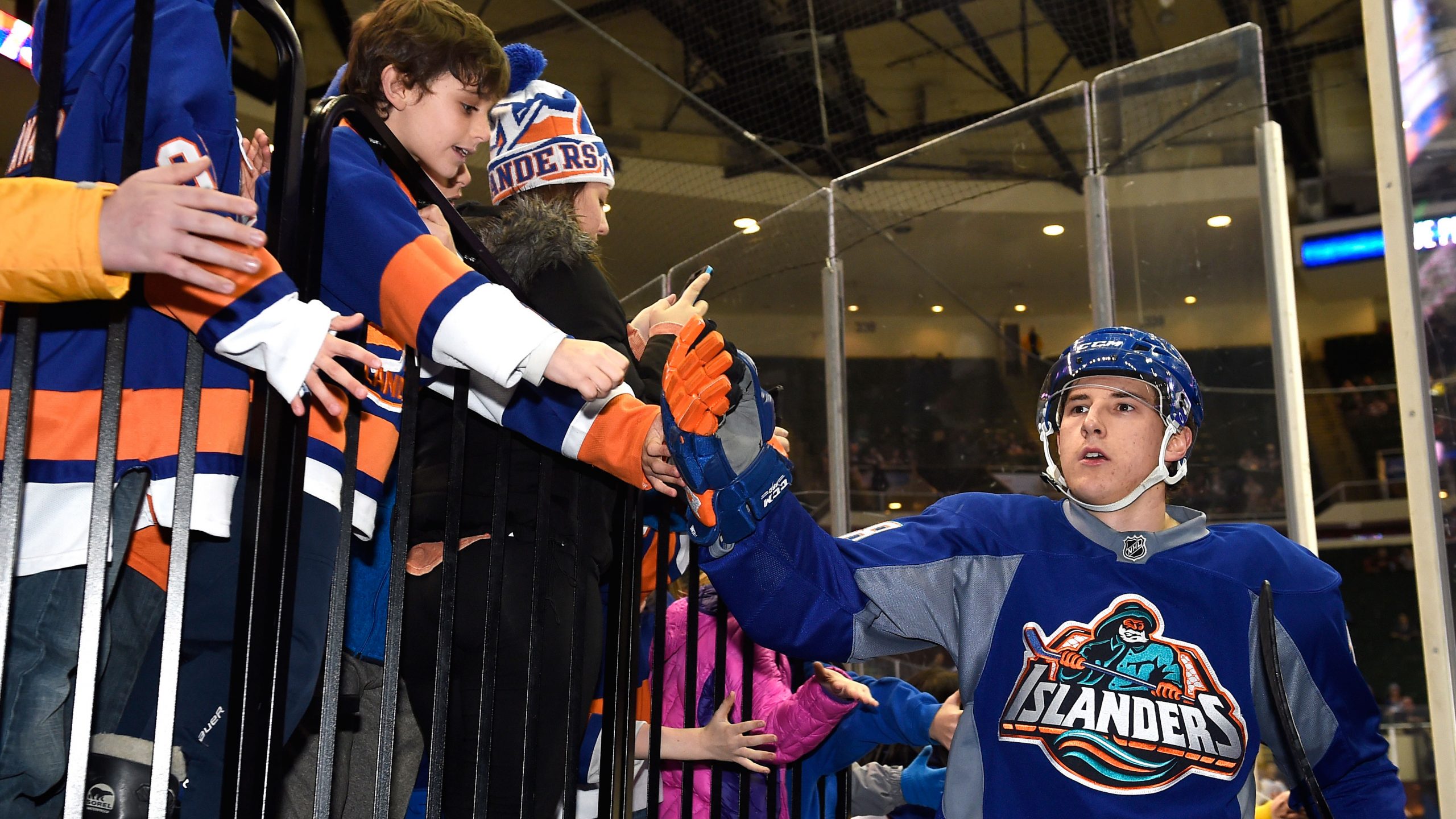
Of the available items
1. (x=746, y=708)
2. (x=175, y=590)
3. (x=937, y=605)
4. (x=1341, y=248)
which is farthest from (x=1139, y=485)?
(x=1341, y=248)

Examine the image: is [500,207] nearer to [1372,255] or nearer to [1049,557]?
[1049,557]

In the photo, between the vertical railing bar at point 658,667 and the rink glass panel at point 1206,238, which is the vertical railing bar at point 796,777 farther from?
the rink glass panel at point 1206,238

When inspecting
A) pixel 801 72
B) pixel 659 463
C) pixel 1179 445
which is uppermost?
pixel 801 72

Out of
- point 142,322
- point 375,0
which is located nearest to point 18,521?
point 142,322

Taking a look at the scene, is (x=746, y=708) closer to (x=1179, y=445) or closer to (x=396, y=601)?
(x=1179, y=445)

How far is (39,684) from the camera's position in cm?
128

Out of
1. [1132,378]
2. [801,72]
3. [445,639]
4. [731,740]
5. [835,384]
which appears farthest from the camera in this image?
[801,72]

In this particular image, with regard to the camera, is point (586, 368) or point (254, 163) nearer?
point (586, 368)

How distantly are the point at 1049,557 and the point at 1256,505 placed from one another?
2.02 meters

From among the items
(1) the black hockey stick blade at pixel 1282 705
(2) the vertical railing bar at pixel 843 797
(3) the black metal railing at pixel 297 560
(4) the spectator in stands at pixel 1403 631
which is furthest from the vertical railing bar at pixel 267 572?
(4) the spectator in stands at pixel 1403 631

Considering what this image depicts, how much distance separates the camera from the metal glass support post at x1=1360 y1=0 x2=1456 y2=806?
2.72 metres

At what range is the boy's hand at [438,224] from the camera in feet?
5.93

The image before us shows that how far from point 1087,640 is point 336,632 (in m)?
1.15

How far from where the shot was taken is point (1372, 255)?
13164mm
